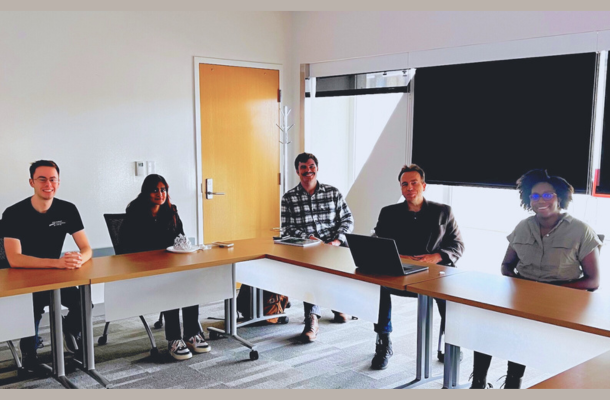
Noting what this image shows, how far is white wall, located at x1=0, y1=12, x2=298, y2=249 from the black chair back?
775 mm

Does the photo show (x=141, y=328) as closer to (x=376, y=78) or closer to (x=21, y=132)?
(x=21, y=132)

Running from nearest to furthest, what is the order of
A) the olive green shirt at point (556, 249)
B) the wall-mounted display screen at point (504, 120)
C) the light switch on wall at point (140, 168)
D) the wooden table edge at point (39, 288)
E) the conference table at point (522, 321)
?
the conference table at point (522, 321) → the wooden table edge at point (39, 288) → the olive green shirt at point (556, 249) → the wall-mounted display screen at point (504, 120) → the light switch on wall at point (140, 168)

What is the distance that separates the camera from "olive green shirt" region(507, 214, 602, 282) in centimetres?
316

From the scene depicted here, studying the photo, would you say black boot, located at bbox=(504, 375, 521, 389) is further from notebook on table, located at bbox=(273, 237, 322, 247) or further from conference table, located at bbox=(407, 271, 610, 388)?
Answer: notebook on table, located at bbox=(273, 237, 322, 247)

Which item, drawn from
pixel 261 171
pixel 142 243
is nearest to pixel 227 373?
pixel 142 243

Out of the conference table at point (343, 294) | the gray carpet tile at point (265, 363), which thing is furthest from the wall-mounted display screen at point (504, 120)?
the conference table at point (343, 294)

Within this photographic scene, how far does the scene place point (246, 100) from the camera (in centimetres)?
572

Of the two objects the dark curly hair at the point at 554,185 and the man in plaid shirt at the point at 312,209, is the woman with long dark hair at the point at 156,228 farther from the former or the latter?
the dark curly hair at the point at 554,185

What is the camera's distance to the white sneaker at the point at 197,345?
393cm

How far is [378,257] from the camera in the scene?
3.20m

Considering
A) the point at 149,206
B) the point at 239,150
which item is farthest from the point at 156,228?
the point at 239,150

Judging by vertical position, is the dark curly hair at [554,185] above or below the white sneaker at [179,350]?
above

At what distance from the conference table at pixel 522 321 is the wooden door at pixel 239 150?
2.98 metres

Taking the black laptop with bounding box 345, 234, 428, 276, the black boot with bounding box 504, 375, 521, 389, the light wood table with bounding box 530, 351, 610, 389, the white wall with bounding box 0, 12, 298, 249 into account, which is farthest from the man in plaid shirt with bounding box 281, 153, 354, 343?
the light wood table with bounding box 530, 351, 610, 389
